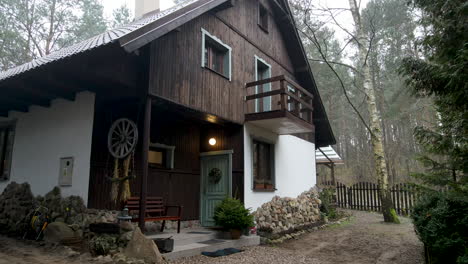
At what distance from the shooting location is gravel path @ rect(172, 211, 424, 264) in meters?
6.38

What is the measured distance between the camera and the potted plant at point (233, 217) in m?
7.40

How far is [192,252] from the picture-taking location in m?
6.09

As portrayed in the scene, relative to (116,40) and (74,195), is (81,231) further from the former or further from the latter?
(116,40)

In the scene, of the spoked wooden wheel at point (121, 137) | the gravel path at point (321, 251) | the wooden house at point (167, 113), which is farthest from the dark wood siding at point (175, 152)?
the gravel path at point (321, 251)

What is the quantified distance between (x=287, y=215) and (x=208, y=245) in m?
3.76

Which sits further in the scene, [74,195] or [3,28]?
[3,28]

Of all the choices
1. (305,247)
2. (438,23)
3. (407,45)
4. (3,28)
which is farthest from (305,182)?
(3,28)

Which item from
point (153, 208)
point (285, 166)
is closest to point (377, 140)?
point (285, 166)

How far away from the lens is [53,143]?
7367 millimetres

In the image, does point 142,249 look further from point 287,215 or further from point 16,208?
point 287,215

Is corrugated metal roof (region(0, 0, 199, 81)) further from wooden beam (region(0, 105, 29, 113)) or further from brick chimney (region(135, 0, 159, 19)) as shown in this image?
brick chimney (region(135, 0, 159, 19))

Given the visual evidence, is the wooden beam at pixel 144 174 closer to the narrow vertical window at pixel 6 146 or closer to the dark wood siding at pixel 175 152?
the dark wood siding at pixel 175 152

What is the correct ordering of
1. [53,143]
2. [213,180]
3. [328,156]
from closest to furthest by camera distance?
[53,143]
[213,180]
[328,156]

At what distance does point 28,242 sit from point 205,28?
5875 mm
